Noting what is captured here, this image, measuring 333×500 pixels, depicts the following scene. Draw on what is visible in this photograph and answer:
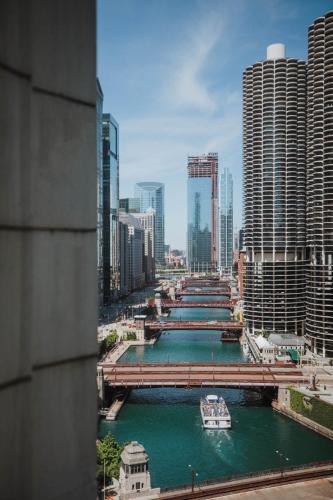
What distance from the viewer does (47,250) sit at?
3.07 m

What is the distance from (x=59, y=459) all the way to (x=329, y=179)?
6233 centimetres

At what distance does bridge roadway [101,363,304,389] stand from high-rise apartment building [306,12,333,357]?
9598mm

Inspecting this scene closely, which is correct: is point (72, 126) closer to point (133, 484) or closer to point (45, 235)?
point (45, 235)

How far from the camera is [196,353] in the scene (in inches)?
2840

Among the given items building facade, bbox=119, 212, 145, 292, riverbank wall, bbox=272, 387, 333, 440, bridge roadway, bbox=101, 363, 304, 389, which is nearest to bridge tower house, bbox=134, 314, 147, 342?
bridge roadway, bbox=101, 363, 304, 389

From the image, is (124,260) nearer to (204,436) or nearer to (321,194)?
(321,194)

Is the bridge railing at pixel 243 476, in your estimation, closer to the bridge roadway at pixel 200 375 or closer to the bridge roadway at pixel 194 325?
the bridge roadway at pixel 200 375

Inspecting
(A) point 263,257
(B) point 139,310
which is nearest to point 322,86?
(A) point 263,257

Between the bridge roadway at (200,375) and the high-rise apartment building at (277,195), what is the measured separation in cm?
1854

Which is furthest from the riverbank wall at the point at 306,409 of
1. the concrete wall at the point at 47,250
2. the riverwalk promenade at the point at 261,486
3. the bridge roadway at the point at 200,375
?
the concrete wall at the point at 47,250

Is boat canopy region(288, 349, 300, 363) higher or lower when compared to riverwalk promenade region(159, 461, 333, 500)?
higher

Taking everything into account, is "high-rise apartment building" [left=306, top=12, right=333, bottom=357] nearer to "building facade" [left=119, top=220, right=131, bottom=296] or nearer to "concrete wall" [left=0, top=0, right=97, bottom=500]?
"concrete wall" [left=0, top=0, right=97, bottom=500]

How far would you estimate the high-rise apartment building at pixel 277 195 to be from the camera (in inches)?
2817

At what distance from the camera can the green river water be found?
31.7 m
